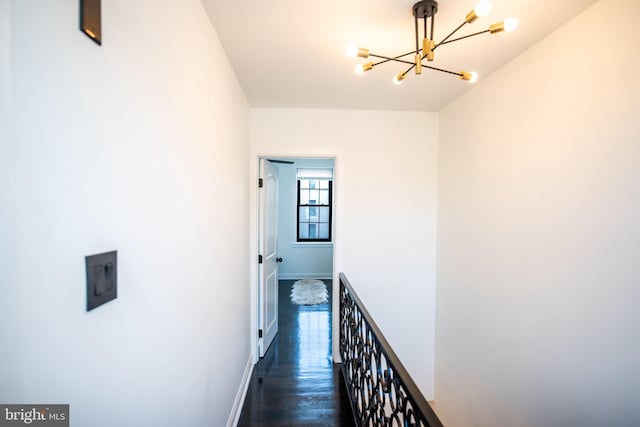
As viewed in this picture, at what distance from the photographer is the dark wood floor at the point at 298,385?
225 cm

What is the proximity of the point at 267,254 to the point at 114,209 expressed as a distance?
2651 mm

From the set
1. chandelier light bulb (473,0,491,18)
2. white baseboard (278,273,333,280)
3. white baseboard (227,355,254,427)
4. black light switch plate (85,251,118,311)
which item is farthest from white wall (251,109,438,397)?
white baseboard (278,273,333,280)

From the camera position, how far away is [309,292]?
18.0ft

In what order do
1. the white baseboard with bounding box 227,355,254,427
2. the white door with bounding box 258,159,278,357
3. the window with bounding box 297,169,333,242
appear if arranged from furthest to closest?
the window with bounding box 297,169,333,242
the white door with bounding box 258,159,278,357
the white baseboard with bounding box 227,355,254,427

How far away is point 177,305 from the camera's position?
46.4 inches

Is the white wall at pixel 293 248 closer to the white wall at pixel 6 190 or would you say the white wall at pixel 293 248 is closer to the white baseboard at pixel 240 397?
the white baseboard at pixel 240 397

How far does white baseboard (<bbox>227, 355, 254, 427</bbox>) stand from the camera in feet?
6.88

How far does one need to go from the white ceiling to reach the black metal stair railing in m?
1.74

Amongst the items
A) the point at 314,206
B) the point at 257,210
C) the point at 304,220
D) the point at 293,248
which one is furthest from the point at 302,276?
the point at 257,210

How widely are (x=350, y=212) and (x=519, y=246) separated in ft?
5.07

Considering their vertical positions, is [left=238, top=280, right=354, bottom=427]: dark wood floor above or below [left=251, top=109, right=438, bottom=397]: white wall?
below

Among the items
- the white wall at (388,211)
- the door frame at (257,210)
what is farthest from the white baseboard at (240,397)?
the white wall at (388,211)

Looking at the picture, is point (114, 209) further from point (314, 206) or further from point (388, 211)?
point (314, 206)

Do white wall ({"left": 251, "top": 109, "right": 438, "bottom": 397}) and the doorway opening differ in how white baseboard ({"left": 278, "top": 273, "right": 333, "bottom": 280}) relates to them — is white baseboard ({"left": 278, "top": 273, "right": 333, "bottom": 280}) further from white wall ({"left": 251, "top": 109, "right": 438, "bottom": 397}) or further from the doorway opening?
white wall ({"left": 251, "top": 109, "right": 438, "bottom": 397})
